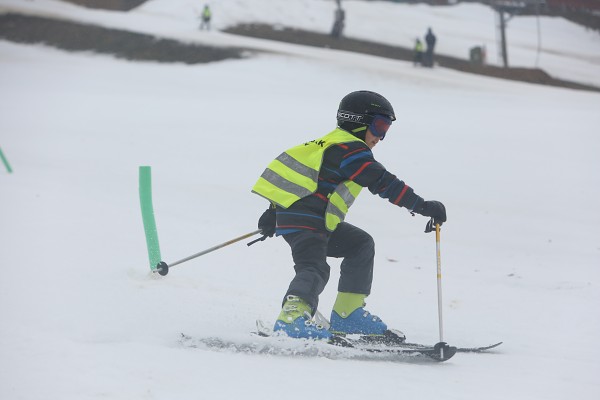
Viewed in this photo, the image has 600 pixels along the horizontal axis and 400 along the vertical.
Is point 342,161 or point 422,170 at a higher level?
point 342,161

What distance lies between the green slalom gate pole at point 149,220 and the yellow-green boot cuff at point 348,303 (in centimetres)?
196

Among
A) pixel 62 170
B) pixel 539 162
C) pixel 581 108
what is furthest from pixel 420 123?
pixel 62 170

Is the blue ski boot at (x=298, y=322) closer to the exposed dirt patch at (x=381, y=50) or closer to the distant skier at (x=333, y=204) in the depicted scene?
the distant skier at (x=333, y=204)

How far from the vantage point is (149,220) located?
7566 millimetres

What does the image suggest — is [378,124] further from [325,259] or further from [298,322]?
[298,322]

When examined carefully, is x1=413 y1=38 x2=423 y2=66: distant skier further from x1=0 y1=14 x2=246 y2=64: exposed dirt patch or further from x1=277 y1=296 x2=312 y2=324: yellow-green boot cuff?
x1=277 y1=296 x2=312 y2=324: yellow-green boot cuff

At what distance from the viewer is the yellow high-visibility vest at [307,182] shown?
18.2ft

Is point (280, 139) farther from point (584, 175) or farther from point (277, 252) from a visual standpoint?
point (277, 252)

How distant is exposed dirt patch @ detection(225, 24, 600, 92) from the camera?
34.9 meters

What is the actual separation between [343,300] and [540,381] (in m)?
1.45

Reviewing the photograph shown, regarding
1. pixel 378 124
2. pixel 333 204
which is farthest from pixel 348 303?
pixel 378 124

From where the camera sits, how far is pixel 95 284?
685cm

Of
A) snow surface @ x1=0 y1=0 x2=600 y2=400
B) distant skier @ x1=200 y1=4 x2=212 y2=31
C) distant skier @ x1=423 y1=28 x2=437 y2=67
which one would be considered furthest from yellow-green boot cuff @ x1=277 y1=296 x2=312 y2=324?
distant skier @ x1=200 y1=4 x2=212 y2=31

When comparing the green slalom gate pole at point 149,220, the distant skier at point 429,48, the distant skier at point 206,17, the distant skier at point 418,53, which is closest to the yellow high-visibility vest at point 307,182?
the green slalom gate pole at point 149,220
